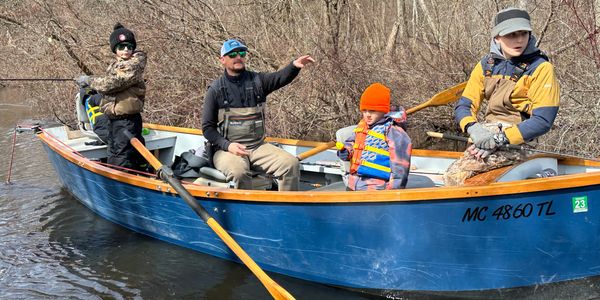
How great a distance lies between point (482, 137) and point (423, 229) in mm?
732

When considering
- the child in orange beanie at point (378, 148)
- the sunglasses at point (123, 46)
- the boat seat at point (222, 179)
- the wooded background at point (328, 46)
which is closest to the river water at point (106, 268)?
the boat seat at point (222, 179)

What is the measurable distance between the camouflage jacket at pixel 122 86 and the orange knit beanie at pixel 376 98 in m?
2.59

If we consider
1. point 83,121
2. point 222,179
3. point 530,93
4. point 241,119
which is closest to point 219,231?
point 222,179

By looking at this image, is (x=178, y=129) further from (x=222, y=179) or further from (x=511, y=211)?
(x=511, y=211)

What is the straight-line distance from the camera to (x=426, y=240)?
4016mm

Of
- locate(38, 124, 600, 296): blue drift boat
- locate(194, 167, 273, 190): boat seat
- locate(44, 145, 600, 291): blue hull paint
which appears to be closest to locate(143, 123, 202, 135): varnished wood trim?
locate(194, 167, 273, 190): boat seat

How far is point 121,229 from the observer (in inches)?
255

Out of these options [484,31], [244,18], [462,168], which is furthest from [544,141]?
[244,18]

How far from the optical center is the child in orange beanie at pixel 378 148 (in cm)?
413

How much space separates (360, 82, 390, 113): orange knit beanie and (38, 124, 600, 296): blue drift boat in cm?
63

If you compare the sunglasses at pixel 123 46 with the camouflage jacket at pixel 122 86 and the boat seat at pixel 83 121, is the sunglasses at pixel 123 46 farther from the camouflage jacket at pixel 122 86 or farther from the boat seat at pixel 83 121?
the boat seat at pixel 83 121

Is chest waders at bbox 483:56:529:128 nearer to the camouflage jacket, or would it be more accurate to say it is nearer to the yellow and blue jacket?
the yellow and blue jacket

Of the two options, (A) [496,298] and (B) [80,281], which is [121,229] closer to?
(B) [80,281]

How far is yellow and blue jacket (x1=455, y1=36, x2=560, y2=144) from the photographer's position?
151 inches
